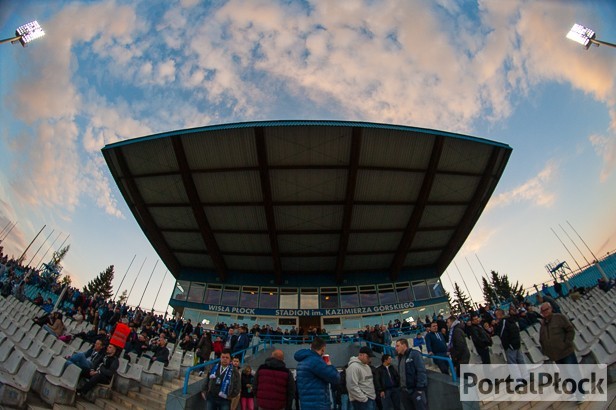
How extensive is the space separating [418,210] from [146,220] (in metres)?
19.9

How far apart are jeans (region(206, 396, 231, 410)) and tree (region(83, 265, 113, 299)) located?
66.4 metres

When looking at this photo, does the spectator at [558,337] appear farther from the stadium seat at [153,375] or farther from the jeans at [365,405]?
the stadium seat at [153,375]

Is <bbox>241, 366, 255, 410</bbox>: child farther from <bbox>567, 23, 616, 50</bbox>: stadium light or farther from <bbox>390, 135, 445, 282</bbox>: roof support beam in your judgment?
<bbox>567, 23, 616, 50</bbox>: stadium light

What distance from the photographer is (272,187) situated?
57.6 ft

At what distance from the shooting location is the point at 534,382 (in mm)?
4785

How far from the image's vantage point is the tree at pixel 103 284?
55.8 meters

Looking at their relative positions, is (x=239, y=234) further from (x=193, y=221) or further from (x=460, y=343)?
(x=460, y=343)

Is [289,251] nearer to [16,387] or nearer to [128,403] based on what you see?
[128,403]

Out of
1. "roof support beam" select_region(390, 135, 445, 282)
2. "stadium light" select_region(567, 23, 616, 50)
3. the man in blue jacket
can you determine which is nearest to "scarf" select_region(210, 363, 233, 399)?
the man in blue jacket

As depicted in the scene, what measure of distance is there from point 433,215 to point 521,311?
34.4 feet

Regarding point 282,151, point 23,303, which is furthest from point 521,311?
point 23,303

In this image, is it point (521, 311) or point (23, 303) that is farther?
point (23, 303)

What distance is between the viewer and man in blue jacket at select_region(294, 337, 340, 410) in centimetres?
320

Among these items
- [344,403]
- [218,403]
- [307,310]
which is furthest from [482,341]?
[307,310]
